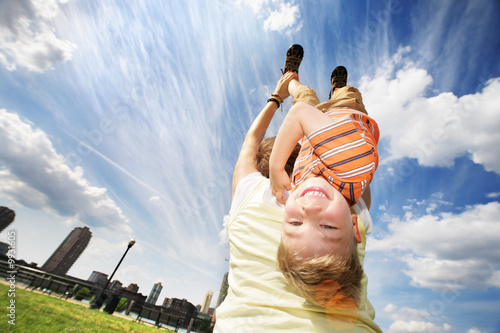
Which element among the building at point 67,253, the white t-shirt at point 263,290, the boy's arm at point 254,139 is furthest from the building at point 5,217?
the building at point 67,253

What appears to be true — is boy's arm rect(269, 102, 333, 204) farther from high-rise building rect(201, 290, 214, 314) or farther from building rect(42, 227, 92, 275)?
high-rise building rect(201, 290, 214, 314)

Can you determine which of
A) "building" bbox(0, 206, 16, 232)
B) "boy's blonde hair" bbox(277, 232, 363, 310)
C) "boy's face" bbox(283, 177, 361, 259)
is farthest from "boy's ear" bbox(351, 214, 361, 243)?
"building" bbox(0, 206, 16, 232)

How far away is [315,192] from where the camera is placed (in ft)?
5.20

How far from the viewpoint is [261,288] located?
1287 millimetres

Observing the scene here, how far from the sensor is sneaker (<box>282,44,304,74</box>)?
12.0 feet

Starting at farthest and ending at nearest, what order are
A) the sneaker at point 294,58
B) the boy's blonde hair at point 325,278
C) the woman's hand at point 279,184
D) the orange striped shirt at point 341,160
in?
the sneaker at point 294,58, the woman's hand at point 279,184, the orange striped shirt at point 341,160, the boy's blonde hair at point 325,278

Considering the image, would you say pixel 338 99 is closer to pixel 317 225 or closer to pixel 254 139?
pixel 254 139

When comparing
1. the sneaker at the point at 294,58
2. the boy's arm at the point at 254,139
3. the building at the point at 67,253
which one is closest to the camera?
the boy's arm at the point at 254,139

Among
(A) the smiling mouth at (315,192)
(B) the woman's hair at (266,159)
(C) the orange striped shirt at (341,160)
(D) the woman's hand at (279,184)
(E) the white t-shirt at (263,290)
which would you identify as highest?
(B) the woman's hair at (266,159)

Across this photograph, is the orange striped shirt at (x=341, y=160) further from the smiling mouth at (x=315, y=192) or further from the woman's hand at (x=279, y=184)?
the smiling mouth at (x=315, y=192)

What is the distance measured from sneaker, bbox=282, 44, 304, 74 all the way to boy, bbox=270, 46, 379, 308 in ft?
5.94

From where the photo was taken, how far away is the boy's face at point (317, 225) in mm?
1396

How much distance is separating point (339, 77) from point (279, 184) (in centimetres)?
319

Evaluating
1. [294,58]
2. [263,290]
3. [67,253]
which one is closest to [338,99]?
[294,58]
